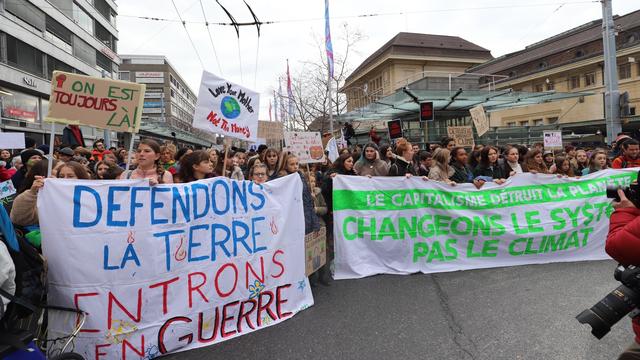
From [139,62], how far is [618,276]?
103 metres

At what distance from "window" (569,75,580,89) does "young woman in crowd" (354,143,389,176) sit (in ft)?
121

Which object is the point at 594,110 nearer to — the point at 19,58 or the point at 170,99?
the point at 19,58

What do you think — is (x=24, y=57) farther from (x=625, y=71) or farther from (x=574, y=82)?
(x=625, y=71)

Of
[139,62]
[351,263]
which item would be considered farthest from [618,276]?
[139,62]

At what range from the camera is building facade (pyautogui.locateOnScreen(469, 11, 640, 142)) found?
30.5 meters

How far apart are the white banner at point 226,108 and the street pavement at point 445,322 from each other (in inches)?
80.1

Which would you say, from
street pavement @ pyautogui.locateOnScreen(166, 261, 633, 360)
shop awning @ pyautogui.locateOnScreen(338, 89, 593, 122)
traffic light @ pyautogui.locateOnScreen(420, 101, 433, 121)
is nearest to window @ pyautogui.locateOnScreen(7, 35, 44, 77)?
shop awning @ pyautogui.locateOnScreen(338, 89, 593, 122)

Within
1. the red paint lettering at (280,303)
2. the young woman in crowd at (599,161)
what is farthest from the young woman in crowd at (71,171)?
the young woman in crowd at (599,161)

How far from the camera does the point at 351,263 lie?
192 inches

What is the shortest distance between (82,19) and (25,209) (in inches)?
1579

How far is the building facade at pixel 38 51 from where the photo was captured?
78.0 feet

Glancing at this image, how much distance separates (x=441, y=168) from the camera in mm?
5500

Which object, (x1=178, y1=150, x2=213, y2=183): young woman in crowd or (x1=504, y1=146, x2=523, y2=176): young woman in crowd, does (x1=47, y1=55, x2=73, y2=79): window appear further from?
(x1=504, y1=146, x2=523, y2=176): young woman in crowd

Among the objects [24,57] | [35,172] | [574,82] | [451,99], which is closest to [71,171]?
[35,172]
